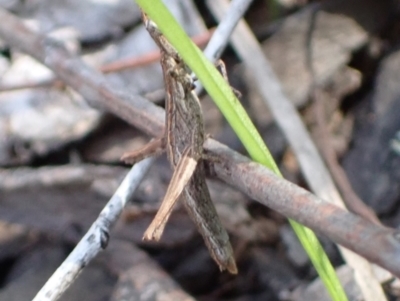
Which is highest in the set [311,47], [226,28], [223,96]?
[223,96]

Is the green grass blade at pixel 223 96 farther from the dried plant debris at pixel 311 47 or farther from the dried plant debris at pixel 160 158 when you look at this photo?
the dried plant debris at pixel 311 47

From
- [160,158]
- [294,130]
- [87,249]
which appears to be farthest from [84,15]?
[87,249]

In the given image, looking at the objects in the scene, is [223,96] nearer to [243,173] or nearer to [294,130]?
[243,173]

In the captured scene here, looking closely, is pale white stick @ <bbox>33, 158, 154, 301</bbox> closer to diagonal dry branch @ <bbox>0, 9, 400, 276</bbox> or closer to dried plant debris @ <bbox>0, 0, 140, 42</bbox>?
diagonal dry branch @ <bbox>0, 9, 400, 276</bbox>

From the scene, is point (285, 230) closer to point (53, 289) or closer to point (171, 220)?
point (171, 220)

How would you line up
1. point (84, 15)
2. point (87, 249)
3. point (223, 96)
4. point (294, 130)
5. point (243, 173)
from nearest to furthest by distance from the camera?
1. point (223, 96)
2. point (243, 173)
3. point (87, 249)
4. point (294, 130)
5. point (84, 15)

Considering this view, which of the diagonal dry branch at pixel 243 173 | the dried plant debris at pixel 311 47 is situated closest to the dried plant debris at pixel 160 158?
the dried plant debris at pixel 311 47

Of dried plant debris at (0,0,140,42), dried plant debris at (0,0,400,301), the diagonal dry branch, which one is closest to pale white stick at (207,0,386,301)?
dried plant debris at (0,0,400,301)
